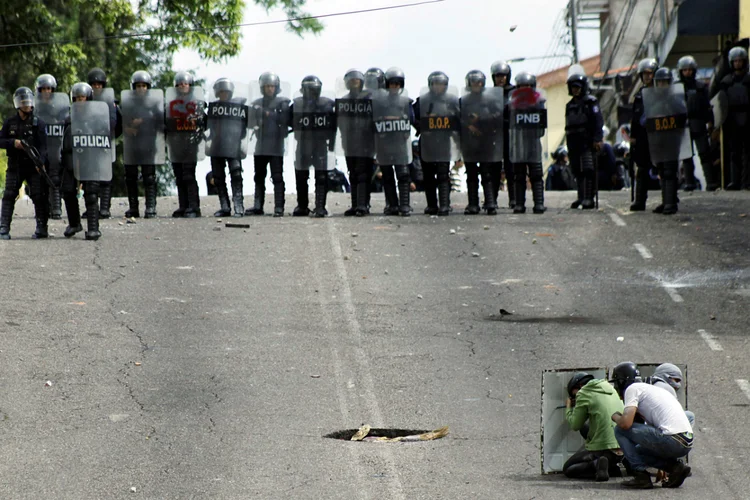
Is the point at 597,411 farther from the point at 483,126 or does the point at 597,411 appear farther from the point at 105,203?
the point at 105,203

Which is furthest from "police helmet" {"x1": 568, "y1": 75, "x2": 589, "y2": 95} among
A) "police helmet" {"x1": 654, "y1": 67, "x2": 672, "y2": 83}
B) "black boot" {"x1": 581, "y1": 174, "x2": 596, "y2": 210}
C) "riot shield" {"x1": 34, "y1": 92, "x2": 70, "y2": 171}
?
"riot shield" {"x1": 34, "y1": 92, "x2": 70, "y2": 171}

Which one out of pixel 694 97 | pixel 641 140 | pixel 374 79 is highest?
pixel 374 79

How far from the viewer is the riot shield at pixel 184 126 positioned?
21844 millimetres

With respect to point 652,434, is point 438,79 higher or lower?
higher

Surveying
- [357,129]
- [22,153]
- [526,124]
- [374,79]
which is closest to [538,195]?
[526,124]

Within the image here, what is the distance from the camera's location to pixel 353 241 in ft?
62.4

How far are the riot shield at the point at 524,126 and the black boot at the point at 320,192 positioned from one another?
290 cm

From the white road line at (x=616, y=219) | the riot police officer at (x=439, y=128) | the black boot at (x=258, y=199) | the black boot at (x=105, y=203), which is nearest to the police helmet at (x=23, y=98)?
the black boot at (x=105, y=203)

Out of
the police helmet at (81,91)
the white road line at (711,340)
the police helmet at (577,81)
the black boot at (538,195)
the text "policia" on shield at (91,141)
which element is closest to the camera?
the white road line at (711,340)

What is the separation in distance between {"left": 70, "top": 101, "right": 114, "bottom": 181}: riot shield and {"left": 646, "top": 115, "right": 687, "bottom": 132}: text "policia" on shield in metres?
7.83

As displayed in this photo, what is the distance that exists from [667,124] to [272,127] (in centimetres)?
594

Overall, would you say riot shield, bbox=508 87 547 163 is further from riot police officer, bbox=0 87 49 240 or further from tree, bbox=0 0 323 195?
tree, bbox=0 0 323 195

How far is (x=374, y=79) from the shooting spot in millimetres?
21594

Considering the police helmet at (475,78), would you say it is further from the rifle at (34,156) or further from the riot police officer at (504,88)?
the rifle at (34,156)
